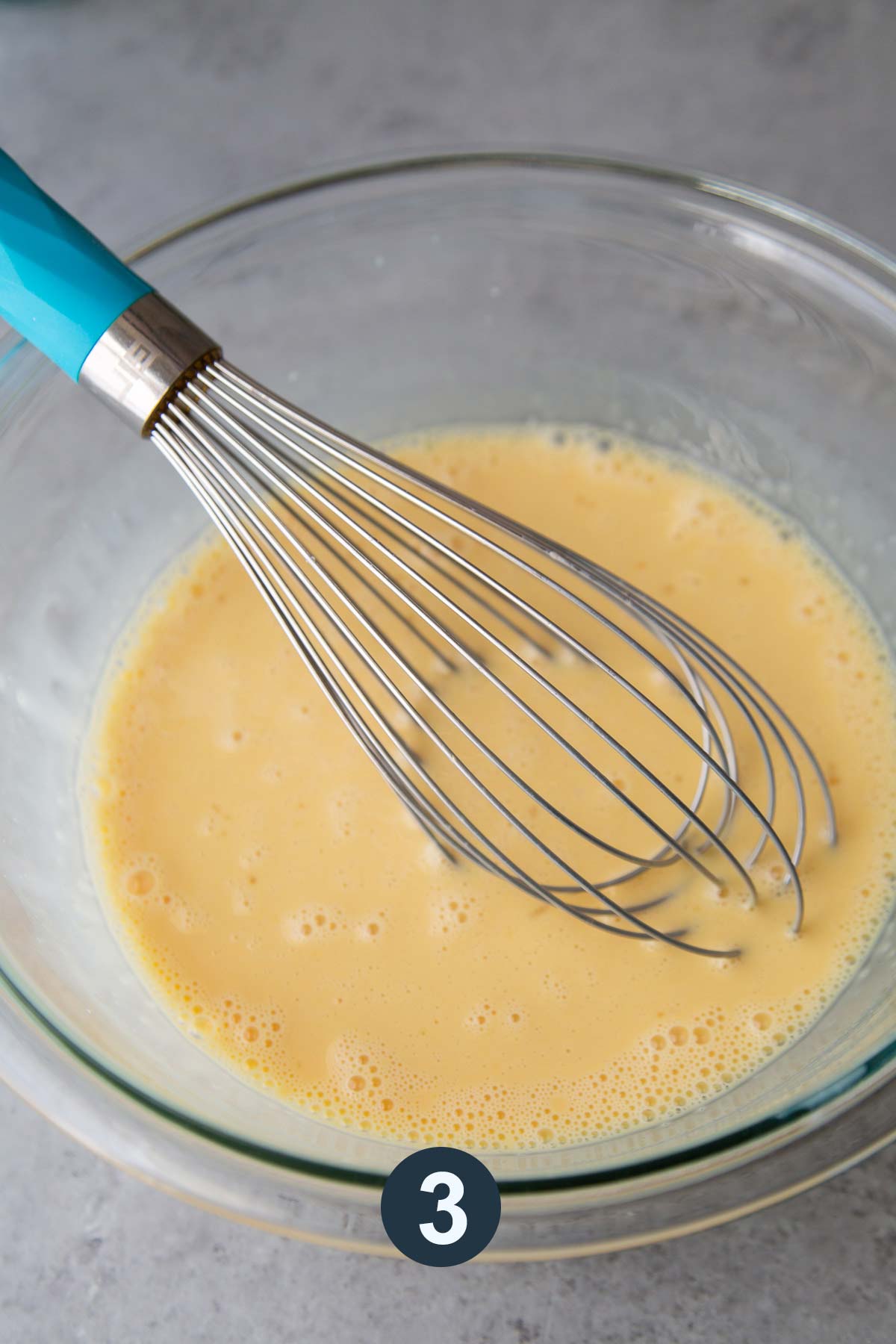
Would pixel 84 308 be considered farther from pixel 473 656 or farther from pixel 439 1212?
pixel 439 1212

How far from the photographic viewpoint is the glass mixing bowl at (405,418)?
36.1 inches

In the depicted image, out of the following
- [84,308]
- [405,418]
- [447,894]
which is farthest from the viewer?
[405,418]

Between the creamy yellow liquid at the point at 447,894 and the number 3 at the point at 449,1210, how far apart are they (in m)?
0.07

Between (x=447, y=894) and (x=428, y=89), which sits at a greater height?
(x=428, y=89)

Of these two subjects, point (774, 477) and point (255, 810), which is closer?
point (255, 810)

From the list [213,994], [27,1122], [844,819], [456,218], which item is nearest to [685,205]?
[456,218]

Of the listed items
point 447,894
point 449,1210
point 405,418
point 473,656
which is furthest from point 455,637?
point 405,418

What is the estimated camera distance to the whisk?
0.88 meters

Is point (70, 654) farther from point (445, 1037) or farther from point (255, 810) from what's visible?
point (445, 1037)

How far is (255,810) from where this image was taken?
3.80ft

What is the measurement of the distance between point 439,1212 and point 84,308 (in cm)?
68

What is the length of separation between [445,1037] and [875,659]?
548mm

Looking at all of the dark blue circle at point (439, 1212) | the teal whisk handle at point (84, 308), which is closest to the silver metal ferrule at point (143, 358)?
the teal whisk handle at point (84, 308)

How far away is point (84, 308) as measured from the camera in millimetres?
868
